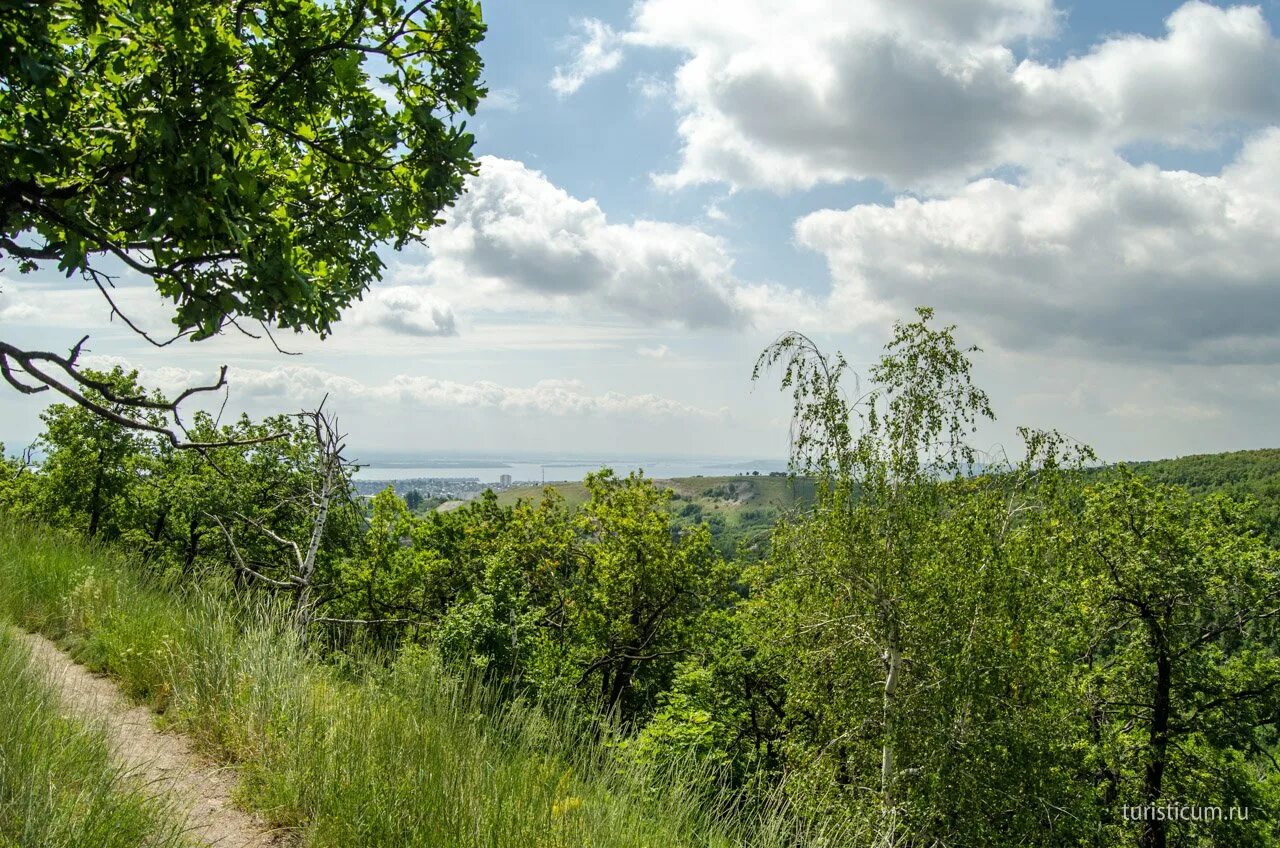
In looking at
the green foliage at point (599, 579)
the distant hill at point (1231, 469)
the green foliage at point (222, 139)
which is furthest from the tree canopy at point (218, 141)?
the distant hill at point (1231, 469)

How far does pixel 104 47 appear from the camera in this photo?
3.27 m

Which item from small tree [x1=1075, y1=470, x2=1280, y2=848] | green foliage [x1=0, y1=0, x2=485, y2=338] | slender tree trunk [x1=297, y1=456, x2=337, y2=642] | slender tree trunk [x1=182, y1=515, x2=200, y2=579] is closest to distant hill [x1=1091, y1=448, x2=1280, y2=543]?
small tree [x1=1075, y1=470, x2=1280, y2=848]

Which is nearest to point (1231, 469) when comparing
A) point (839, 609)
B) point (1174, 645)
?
point (1174, 645)

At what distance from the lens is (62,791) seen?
11.2ft

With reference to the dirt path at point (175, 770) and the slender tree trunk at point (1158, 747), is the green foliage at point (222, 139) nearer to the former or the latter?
the dirt path at point (175, 770)

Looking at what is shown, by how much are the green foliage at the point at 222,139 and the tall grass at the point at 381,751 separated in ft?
8.54

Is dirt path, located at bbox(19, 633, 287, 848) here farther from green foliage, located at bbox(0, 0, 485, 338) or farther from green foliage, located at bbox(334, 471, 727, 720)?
green foliage, located at bbox(334, 471, 727, 720)

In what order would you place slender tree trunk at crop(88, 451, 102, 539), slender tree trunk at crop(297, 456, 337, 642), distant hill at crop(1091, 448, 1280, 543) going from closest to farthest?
slender tree trunk at crop(297, 456, 337, 642) < slender tree trunk at crop(88, 451, 102, 539) < distant hill at crop(1091, 448, 1280, 543)

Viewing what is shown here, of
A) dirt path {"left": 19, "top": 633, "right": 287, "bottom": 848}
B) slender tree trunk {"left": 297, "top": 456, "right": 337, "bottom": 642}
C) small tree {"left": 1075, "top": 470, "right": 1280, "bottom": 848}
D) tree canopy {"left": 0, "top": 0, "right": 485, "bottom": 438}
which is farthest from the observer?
small tree {"left": 1075, "top": 470, "right": 1280, "bottom": 848}

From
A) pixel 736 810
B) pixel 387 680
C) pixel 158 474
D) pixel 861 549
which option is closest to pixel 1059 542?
pixel 861 549

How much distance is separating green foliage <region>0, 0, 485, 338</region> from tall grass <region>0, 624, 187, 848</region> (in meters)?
2.23

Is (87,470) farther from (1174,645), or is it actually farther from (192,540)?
(1174,645)

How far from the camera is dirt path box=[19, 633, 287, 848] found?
13.1 ft

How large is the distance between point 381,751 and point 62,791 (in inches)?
60.1
